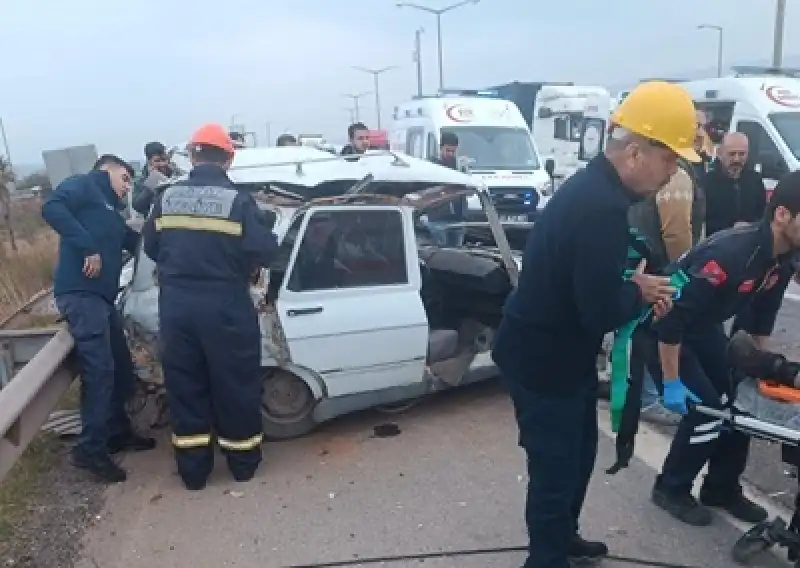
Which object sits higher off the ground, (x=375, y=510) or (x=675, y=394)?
(x=675, y=394)

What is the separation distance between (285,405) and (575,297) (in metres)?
2.57

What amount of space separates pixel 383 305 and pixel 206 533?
166cm

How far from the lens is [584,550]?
11.2 ft

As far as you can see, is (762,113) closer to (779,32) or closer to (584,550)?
(584,550)

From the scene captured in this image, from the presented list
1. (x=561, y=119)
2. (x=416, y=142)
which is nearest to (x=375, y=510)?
(x=416, y=142)

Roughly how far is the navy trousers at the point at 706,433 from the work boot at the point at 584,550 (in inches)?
21.8

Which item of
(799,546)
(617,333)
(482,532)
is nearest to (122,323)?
(482,532)

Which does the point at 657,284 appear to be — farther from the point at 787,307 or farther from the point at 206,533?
the point at 787,307

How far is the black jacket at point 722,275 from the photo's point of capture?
10.5 ft

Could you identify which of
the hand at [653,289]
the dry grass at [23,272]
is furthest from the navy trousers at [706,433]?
the dry grass at [23,272]

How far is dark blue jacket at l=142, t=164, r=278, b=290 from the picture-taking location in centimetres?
406

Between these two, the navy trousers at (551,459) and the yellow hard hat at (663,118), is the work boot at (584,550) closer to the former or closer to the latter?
the navy trousers at (551,459)

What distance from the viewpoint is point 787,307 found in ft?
25.6

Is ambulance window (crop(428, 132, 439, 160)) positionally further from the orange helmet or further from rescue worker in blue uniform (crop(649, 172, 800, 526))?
rescue worker in blue uniform (crop(649, 172, 800, 526))
